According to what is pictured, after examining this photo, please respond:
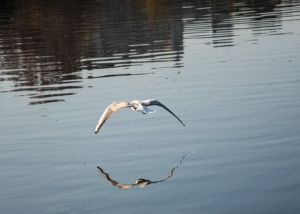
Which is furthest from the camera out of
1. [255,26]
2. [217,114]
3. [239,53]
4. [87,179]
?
[255,26]

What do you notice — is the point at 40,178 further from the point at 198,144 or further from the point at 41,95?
the point at 41,95

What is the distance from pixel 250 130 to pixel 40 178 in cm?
596

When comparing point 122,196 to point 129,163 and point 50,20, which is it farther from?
point 50,20

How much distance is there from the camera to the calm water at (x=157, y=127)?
1399cm

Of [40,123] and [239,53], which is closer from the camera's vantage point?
[40,123]

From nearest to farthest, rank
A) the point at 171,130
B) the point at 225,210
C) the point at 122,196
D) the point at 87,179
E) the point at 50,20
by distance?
the point at 225,210 → the point at 122,196 → the point at 87,179 → the point at 171,130 → the point at 50,20

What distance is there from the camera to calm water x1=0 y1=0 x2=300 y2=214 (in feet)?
45.9

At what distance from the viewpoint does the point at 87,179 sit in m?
15.2

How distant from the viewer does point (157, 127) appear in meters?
19.3

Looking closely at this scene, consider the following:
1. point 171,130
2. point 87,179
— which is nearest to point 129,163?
point 87,179

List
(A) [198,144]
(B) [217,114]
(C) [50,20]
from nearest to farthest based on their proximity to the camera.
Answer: (A) [198,144]
(B) [217,114]
(C) [50,20]

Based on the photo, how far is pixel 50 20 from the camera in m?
65.9

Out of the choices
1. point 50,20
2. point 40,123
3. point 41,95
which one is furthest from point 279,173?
point 50,20

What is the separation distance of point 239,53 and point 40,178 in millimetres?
19267
